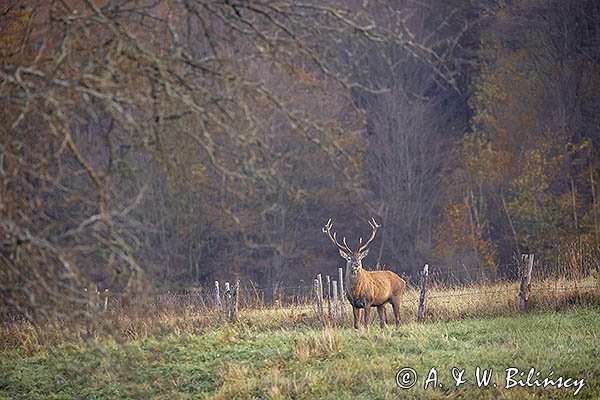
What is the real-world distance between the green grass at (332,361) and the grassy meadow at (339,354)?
2 cm

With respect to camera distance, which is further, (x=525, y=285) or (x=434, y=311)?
(x=434, y=311)

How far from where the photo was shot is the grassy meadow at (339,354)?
35.8 ft

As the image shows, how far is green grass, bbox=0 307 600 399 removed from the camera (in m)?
10.9

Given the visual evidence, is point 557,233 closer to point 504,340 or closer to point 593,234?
point 593,234

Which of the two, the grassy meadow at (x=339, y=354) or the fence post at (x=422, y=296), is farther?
the fence post at (x=422, y=296)

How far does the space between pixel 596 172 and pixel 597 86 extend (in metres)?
2.77

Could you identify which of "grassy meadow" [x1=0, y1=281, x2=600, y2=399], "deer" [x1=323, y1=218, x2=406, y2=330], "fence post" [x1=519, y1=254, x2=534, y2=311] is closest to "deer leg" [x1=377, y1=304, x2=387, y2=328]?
"deer" [x1=323, y1=218, x2=406, y2=330]

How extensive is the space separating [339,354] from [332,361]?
1.13 ft

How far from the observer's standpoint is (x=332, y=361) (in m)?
12.3

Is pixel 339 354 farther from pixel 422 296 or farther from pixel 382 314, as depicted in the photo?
pixel 422 296

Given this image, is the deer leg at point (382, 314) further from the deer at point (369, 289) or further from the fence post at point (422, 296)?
the fence post at point (422, 296)

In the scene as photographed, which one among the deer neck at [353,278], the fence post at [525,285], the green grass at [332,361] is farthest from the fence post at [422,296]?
the fence post at [525,285]

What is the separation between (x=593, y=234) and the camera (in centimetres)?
2923

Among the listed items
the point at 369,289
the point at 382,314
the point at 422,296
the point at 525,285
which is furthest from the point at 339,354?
the point at 525,285
